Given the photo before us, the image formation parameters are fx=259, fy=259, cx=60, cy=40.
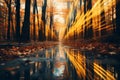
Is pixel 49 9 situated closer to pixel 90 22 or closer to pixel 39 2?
pixel 39 2

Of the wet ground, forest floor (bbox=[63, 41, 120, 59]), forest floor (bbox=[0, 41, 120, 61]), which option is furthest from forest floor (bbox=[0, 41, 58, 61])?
forest floor (bbox=[63, 41, 120, 59])

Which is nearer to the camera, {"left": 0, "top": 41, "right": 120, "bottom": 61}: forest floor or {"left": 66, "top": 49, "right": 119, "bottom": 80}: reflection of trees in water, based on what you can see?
{"left": 66, "top": 49, "right": 119, "bottom": 80}: reflection of trees in water

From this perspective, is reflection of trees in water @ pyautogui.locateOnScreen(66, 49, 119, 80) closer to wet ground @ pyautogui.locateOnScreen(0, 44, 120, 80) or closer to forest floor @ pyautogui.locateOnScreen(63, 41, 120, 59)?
wet ground @ pyautogui.locateOnScreen(0, 44, 120, 80)

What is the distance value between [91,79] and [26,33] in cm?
1703

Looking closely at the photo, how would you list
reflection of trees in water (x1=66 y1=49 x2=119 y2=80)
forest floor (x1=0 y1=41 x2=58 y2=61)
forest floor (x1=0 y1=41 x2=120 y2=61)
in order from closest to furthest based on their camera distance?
reflection of trees in water (x1=66 y1=49 x2=119 y2=80)
forest floor (x1=0 y1=41 x2=58 y2=61)
forest floor (x1=0 y1=41 x2=120 y2=61)

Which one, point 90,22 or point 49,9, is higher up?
point 49,9

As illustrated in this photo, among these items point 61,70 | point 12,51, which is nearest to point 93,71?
point 61,70

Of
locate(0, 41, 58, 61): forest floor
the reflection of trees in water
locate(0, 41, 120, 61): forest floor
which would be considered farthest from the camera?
locate(0, 41, 120, 61): forest floor

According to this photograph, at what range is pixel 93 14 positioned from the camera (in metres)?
26.8

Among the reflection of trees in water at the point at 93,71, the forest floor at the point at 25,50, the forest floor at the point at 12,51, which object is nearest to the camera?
the reflection of trees in water at the point at 93,71

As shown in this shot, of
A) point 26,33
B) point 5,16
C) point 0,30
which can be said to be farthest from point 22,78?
point 0,30

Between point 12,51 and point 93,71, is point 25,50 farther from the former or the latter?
point 93,71

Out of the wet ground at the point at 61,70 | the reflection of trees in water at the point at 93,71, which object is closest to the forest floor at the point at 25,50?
the wet ground at the point at 61,70

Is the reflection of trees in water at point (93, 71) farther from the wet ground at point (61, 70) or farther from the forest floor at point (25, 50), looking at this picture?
the forest floor at point (25, 50)
